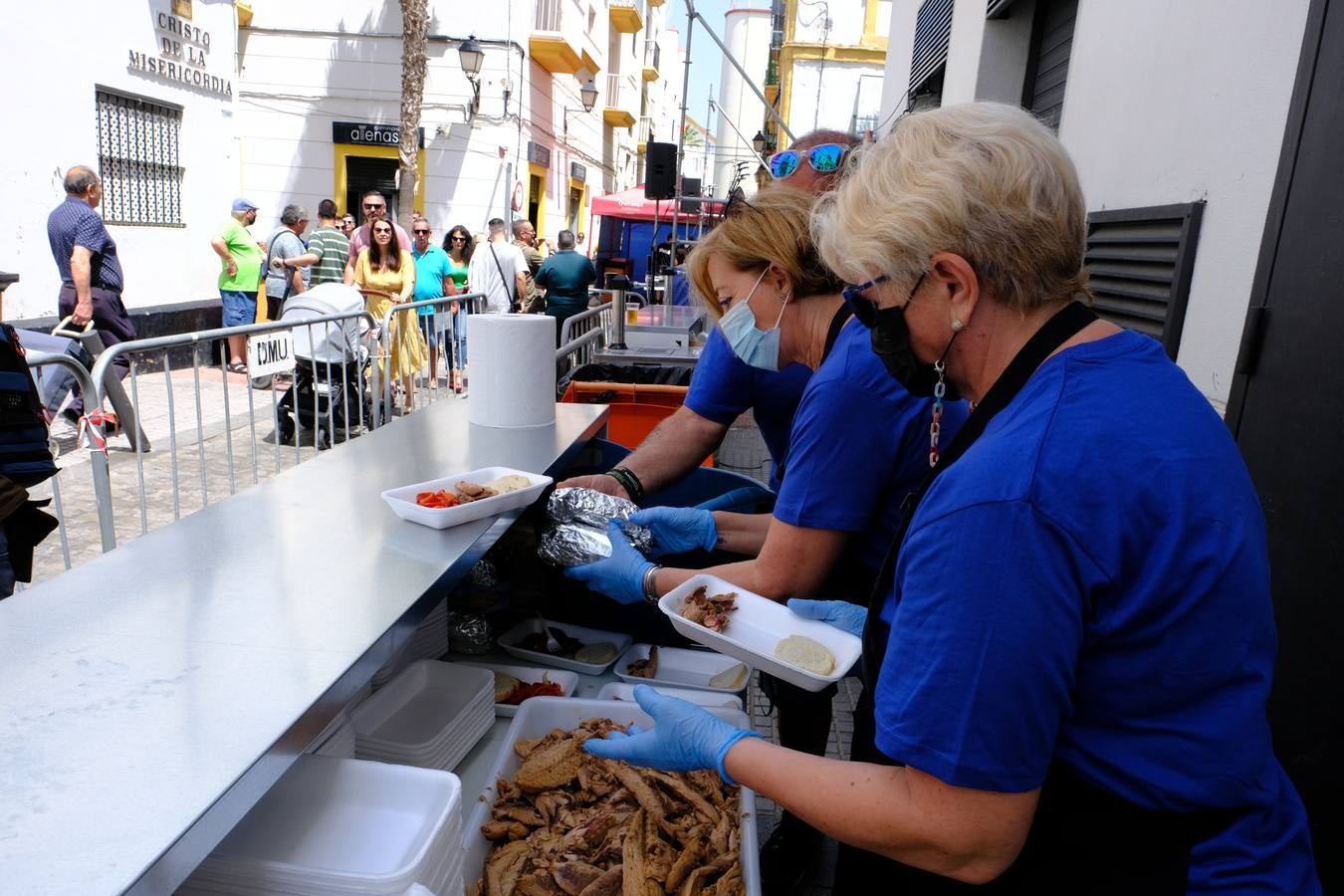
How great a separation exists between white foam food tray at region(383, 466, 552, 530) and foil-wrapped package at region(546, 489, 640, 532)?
9.7 inches

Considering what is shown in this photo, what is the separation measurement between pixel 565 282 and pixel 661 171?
2.26 m

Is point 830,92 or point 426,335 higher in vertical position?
point 830,92

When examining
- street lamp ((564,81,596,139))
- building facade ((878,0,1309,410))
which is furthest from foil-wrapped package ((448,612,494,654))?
street lamp ((564,81,596,139))

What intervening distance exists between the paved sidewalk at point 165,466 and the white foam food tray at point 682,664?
234 centimetres

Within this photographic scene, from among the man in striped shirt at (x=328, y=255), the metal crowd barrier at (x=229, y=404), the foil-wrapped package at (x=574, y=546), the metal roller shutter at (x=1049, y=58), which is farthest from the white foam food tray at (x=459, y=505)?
the man in striped shirt at (x=328, y=255)

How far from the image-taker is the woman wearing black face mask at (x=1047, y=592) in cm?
104

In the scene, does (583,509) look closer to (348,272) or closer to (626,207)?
(348,272)

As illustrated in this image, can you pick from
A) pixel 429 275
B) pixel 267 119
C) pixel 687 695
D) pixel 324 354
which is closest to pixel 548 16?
pixel 267 119

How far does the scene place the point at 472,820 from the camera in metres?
1.76

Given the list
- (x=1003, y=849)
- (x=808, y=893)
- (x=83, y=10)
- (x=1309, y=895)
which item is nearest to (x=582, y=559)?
(x=808, y=893)

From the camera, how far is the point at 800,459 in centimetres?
203

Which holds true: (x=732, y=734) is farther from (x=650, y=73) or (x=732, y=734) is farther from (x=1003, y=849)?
(x=650, y=73)

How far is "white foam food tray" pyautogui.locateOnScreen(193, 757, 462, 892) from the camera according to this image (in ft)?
4.00

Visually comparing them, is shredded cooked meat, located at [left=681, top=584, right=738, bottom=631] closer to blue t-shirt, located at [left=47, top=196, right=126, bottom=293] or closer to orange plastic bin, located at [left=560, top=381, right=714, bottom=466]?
orange plastic bin, located at [left=560, top=381, right=714, bottom=466]
